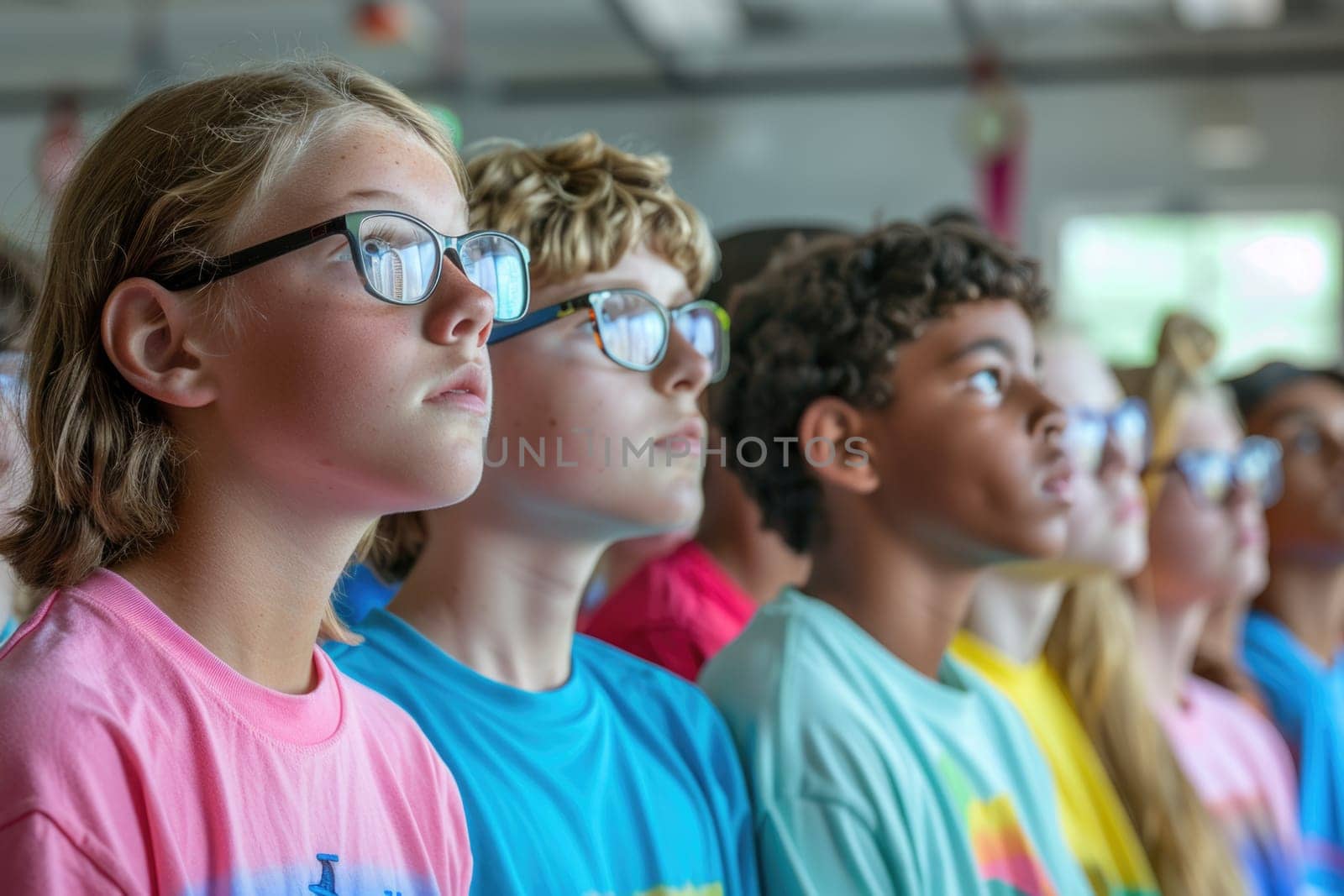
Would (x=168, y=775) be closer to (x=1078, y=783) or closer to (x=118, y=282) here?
(x=118, y=282)

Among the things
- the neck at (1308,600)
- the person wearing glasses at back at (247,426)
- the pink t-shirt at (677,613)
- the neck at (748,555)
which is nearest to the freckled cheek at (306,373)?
the person wearing glasses at back at (247,426)

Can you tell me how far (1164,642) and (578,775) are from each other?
5.15 ft

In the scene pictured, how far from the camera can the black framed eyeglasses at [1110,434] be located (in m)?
2.20

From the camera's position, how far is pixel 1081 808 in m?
2.11

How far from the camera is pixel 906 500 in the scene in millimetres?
1728

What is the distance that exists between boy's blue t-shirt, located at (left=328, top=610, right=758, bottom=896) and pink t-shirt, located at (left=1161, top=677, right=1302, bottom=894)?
1.19 m

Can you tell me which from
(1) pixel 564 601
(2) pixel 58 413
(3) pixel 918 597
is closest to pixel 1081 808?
(3) pixel 918 597

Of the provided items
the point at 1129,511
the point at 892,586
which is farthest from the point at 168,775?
the point at 1129,511

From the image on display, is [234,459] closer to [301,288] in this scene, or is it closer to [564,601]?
[301,288]

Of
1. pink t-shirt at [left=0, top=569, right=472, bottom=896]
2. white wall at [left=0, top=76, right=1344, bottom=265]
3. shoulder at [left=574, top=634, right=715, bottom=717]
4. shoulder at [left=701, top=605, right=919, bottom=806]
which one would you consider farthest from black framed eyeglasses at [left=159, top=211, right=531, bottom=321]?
white wall at [left=0, top=76, right=1344, bottom=265]

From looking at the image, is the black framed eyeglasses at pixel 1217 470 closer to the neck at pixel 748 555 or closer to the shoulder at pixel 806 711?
the neck at pixel 748 555

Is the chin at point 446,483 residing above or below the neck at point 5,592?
above

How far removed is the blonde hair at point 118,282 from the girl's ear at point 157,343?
0.06ft

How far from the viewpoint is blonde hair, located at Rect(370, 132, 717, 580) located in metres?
1.44
